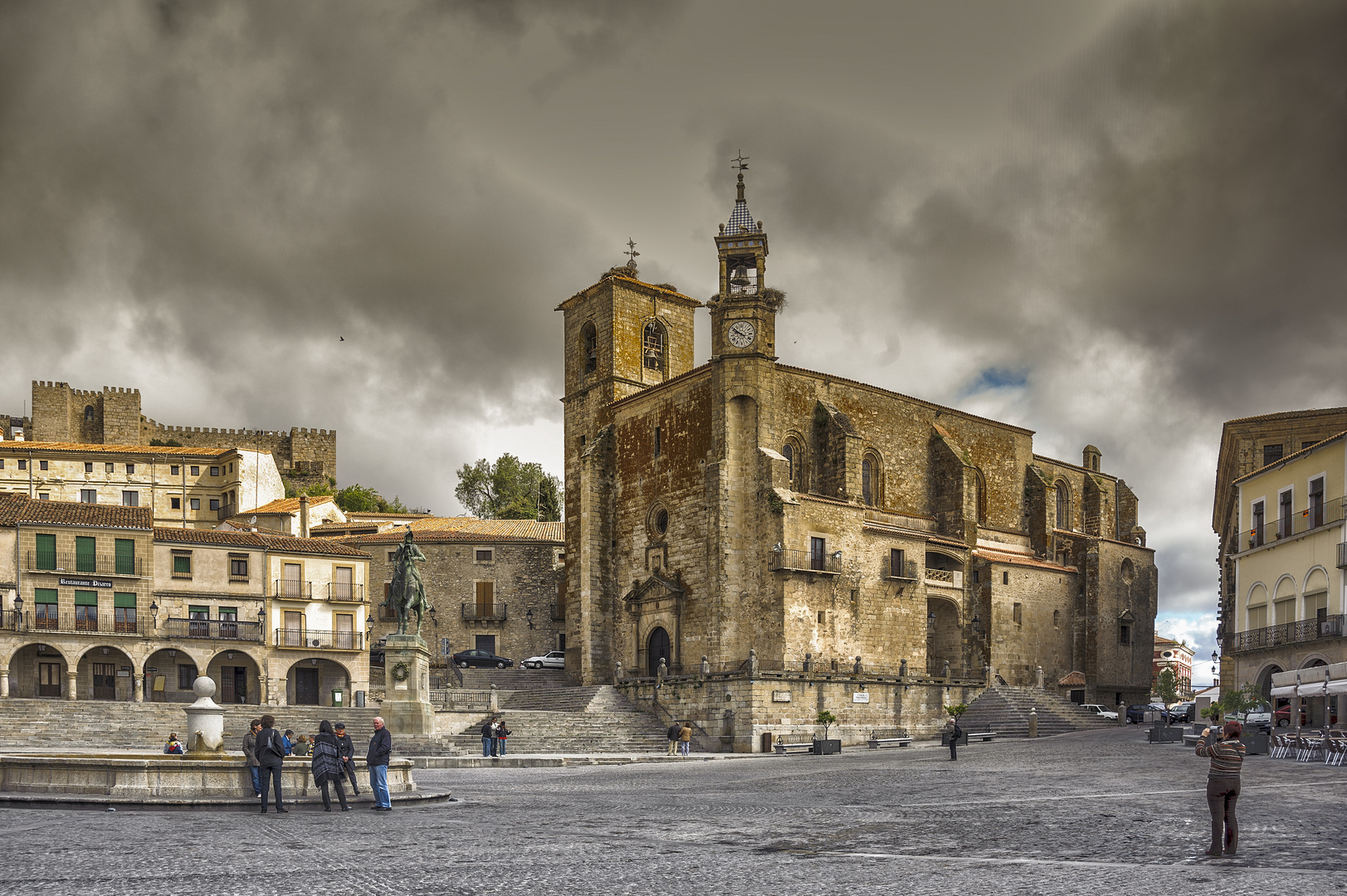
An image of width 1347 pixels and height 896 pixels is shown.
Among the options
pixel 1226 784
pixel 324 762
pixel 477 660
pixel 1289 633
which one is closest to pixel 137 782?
pixel 324 762

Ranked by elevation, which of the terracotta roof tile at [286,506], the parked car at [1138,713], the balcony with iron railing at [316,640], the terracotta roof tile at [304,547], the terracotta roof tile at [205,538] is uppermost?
the terracotta roof tile at [286,506]

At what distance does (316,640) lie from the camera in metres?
48.4

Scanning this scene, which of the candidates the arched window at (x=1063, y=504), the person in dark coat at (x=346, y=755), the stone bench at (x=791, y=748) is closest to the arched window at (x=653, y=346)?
the stone bench at (x=791, y=748)

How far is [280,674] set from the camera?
47.6 metres

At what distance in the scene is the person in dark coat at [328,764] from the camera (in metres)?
16.6

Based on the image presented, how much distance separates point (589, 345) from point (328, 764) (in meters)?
39.6

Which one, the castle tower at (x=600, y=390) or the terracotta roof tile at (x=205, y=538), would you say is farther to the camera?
the castle tower at (x=600, y=390)

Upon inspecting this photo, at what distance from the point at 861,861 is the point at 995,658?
3972 centimetres

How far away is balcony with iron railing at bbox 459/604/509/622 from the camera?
5650 cm

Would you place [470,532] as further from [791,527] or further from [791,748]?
[791,748]

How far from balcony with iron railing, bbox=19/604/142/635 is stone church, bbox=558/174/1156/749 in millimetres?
15838

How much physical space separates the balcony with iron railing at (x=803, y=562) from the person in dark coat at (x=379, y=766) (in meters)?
27.3

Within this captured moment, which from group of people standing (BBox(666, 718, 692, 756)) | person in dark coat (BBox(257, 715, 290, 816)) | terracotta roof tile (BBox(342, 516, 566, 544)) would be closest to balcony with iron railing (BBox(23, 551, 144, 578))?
terracotta roof tile (BBox(342, 516, 566, 544))

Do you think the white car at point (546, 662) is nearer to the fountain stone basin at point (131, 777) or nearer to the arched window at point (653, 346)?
the arched window at point (653, 346)
